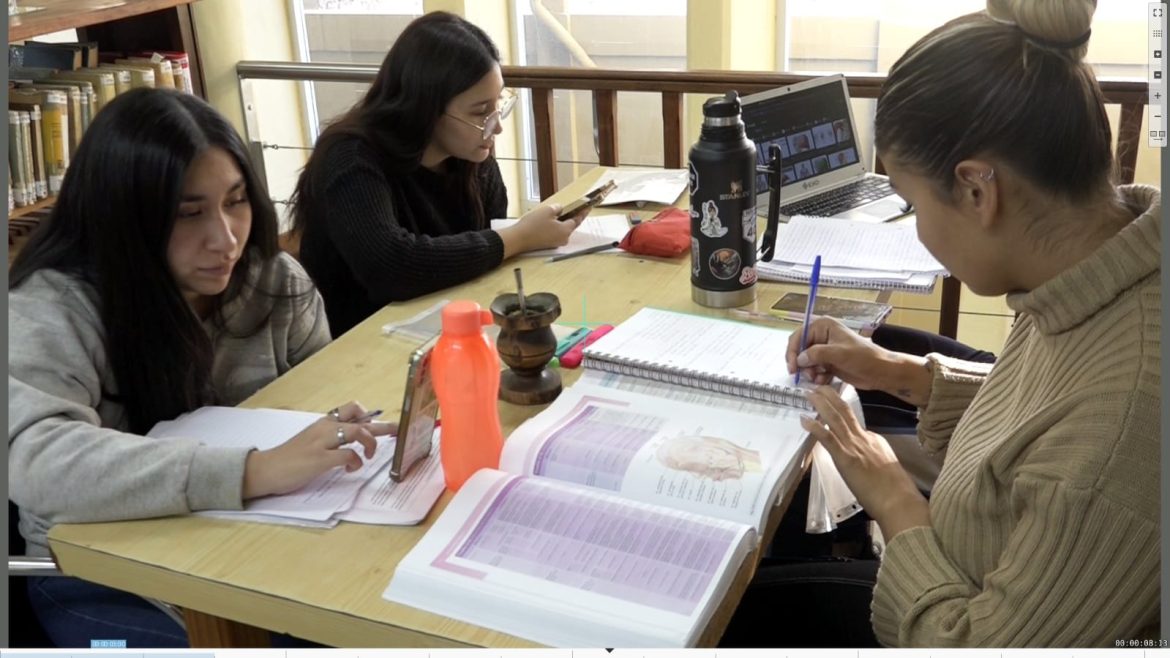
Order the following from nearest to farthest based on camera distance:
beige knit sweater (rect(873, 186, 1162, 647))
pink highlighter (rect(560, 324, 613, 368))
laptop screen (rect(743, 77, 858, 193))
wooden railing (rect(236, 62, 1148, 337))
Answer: beige knit sweater (rect(873, 186, 1162, 647)), pink highlighter (rect(560, 324, 613, 368)), laptop screen (rect(743, 77, 858, 193)), wooden railing (rect(236, 62, 1148, 337))

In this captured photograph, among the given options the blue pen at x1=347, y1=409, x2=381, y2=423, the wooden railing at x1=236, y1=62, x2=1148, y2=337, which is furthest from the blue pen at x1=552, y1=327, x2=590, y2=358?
the wooden railing at x1=236, y1=62, x2=1148, y2=337

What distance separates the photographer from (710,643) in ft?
2.94

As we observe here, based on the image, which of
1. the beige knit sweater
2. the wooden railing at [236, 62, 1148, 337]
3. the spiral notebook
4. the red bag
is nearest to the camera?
the beige knit sweater

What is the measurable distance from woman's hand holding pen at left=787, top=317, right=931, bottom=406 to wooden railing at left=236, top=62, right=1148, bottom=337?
106cm

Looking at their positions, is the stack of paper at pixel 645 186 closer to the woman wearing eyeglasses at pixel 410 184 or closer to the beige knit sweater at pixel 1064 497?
the woman wearing eyeglasses at pixel 410 184

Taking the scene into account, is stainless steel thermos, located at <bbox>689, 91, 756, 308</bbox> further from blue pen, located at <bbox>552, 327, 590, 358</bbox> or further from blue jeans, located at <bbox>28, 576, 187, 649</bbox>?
blue jeans, located at <bbox>28, 576, 187, 649</bbox>

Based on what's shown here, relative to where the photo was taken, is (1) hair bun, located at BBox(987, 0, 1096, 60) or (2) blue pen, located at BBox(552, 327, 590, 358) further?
(2) blue pen, located at BBox(552, 327, 590, 358)

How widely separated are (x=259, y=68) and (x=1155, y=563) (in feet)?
9.19

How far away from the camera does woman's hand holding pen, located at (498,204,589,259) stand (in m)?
1.80

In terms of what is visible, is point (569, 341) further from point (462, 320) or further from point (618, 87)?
point (618, 87)

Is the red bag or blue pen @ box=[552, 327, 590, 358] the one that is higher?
the red bag

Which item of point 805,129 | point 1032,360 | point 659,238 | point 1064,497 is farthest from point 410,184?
point 1064,497

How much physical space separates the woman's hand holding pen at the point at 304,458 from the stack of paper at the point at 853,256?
814mm

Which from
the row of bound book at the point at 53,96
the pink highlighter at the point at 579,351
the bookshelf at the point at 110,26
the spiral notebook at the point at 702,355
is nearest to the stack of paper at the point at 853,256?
the spiral notebook at the point at 702,355
